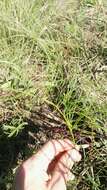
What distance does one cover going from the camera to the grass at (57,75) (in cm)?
229

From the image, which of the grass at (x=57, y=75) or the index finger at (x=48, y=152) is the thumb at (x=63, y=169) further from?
the grass at (x=57, y=75)

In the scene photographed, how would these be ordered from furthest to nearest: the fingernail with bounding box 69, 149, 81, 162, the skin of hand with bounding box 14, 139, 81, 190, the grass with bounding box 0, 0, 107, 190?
1. the grass with bounding box 0, 0, 107, 190
2. the fingernail with bounding box 69, 149, 81, 162
3. the skin of hand with bounding box 14, 139, 81, 190

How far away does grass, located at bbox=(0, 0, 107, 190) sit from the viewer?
A: 229cm

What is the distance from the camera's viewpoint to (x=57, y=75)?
8.23ft

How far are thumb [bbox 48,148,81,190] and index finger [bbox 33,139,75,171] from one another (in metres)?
0.04

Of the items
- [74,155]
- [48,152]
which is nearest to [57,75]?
[74,155]

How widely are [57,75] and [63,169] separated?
0.70 m

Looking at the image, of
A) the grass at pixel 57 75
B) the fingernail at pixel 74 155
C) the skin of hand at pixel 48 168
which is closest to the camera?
the skin of hand at pixel 48 168

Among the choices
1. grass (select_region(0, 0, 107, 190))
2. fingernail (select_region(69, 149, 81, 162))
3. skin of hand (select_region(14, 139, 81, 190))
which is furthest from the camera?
grass (select_region(0, 0, 107, 190))

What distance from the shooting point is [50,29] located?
8.66 ft

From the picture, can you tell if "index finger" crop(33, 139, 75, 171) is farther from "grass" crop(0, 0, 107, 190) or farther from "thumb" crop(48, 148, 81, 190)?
"grass" crop(0, 0, 107, 190)

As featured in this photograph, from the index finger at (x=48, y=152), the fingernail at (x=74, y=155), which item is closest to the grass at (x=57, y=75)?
the fingernail at (x=74, y=155)

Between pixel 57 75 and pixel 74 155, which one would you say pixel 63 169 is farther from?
pixel 57 75

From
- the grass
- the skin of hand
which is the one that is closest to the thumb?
the skin of hand
